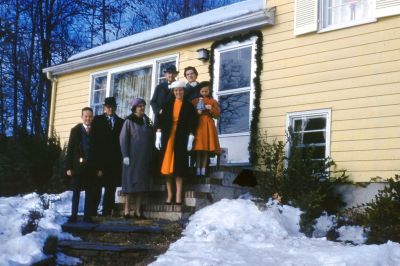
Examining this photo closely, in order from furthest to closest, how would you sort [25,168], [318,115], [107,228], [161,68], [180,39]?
[25,168] < [161,68] < [180,39] < [318,115] < [107,228]

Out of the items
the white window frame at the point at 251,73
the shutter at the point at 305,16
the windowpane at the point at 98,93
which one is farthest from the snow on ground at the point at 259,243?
the windowpane at the point at 98,93

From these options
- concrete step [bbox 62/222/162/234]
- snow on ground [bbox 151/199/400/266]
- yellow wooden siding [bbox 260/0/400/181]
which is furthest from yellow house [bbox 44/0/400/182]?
concrete step [bbox 62/222/162/234]

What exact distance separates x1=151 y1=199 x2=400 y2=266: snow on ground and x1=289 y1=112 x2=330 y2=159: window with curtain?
137 centimetres

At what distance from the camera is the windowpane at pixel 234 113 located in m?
10.2

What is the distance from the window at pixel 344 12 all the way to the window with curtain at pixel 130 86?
169 inches

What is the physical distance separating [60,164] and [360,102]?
661cm

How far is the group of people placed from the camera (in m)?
8.21

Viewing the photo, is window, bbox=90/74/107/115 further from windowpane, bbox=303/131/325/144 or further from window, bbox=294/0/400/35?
windowpane, bbox=303/131/325/144

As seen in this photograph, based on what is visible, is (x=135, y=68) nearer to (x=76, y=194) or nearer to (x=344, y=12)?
(x=76, y=194)

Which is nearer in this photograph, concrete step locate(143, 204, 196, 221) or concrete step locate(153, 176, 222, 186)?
concrete step locate(143, 204, 196, 221)

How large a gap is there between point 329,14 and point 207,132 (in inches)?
119

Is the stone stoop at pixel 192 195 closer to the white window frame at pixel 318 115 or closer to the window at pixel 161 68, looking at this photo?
the white window frame at pixel 318 115

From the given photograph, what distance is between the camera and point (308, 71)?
367 inches

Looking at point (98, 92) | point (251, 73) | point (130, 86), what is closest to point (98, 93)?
point (98, 92)
